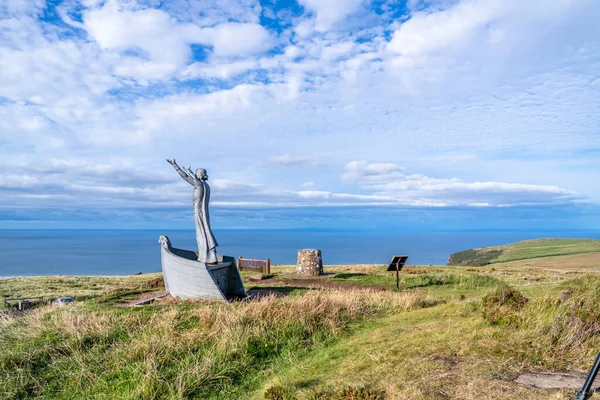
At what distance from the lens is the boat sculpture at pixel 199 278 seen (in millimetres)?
11930

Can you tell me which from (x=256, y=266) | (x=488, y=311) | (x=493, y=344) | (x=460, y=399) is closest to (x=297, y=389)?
(x=460, y=399)

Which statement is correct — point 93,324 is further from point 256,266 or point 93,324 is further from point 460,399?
point 256,266

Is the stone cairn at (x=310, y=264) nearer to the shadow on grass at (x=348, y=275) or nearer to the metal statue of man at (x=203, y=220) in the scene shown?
the shadow on grass at (x=348, y=275)

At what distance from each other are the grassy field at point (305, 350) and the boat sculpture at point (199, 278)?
2300 millimetres

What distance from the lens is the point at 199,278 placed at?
11992mm

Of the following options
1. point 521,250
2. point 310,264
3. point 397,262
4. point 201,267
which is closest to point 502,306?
point 397,262

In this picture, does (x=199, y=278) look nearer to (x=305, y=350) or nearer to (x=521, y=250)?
(x=305, y=350)

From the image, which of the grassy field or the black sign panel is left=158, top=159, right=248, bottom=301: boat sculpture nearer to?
the grassy field

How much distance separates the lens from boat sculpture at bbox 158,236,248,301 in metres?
11.9

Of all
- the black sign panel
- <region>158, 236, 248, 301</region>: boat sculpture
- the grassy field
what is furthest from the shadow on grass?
the grassy field

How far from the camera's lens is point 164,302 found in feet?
39.6

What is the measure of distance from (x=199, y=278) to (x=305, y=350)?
553 centimetres

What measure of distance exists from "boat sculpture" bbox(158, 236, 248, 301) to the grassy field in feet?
7.55

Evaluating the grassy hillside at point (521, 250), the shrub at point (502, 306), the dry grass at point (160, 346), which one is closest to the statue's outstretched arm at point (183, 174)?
the dry grass at point (160, 346)
